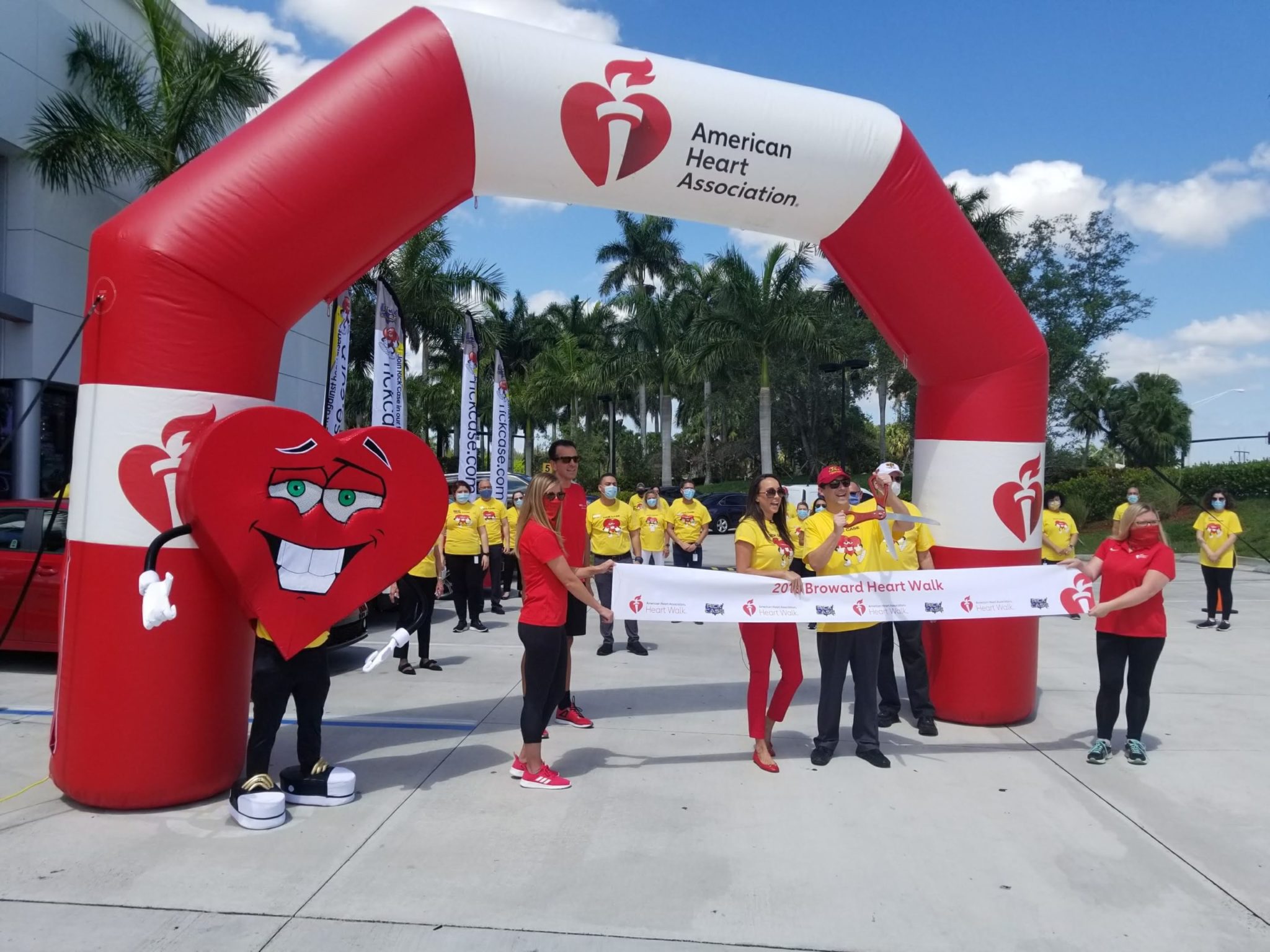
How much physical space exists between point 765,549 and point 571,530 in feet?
3.98

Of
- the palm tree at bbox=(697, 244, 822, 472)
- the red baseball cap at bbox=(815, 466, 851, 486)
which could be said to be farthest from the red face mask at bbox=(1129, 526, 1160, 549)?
the palm tree at bbox=(697, 244, 822, 472)

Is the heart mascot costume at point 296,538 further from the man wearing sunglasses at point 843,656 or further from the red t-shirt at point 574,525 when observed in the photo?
the man wearing sunglasses at point 843,656

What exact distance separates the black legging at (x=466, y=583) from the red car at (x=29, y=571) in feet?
11.7

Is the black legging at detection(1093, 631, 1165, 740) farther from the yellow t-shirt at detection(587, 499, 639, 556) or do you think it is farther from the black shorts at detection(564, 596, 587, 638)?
the yellow t-shirt at detection(587, 499, 639, 556)

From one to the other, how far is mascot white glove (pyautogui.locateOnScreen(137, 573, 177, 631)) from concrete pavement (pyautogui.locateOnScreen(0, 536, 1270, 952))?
1068 millimetres

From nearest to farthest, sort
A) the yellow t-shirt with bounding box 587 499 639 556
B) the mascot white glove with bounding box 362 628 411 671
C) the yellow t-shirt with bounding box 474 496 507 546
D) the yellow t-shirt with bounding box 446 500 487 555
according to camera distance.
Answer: the mascot white glove with bounding box 362 628 411 671
the yellow t-shirt with bounding box 446 500 487 555
the yellow t-shirt with bounding box 587 499 639 556
the yellow t-shirt with bounding box 474 496 507 546

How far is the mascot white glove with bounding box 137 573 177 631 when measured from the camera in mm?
3748

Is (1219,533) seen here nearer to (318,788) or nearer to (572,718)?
(572,718)

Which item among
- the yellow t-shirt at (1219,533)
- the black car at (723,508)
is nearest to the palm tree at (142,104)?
the yellow t-shirt at (1219,533)

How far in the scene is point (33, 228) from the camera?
45.9 ft

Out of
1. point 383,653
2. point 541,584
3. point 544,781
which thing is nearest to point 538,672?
point 541,584

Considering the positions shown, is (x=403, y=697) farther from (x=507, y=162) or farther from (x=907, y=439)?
(x=907, y=439)

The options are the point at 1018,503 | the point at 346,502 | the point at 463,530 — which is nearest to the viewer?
the point at 346,502

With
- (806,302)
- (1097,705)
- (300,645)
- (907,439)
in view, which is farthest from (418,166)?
(907,439)
